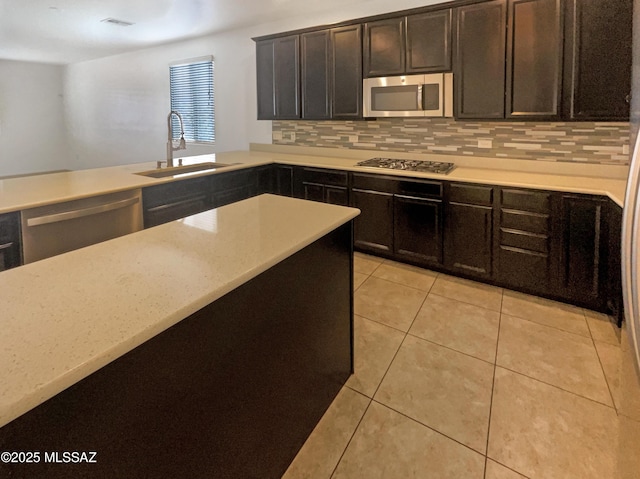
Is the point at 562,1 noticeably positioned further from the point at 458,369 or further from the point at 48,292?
the point at 48,292

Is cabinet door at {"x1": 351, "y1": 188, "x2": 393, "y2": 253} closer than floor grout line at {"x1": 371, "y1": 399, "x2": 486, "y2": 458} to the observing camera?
No

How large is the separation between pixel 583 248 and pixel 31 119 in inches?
374

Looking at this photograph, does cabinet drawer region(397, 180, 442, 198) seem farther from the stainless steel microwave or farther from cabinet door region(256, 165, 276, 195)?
cabinet door region(256, 165, 276, 195)

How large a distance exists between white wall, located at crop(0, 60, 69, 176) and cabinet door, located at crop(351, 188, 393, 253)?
7597 mm

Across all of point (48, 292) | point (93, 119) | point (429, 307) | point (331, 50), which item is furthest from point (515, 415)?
point (93, 119)

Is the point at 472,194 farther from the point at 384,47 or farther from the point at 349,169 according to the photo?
the point at 384,47

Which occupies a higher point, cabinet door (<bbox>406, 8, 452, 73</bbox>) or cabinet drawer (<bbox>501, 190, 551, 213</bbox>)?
cabinet door (<bbox>406, 8, 452, 73</bbox>)

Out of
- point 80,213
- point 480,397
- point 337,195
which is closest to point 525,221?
point 480,397

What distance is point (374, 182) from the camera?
11.6 feet

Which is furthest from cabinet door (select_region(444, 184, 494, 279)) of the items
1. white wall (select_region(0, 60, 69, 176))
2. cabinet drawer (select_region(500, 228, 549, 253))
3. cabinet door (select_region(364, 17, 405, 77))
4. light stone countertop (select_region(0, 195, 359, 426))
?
white wall (select_region(0, 60, 69, 176))

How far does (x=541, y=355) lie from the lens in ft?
7.30

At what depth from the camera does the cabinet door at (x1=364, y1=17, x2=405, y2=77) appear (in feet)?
11.2

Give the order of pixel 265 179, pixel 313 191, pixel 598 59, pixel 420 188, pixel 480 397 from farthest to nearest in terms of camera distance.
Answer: pixel 265 179
pixel 313 191
pixel 420 188
pixel 598 59
pixel 480 397

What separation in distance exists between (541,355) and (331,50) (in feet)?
10.7
